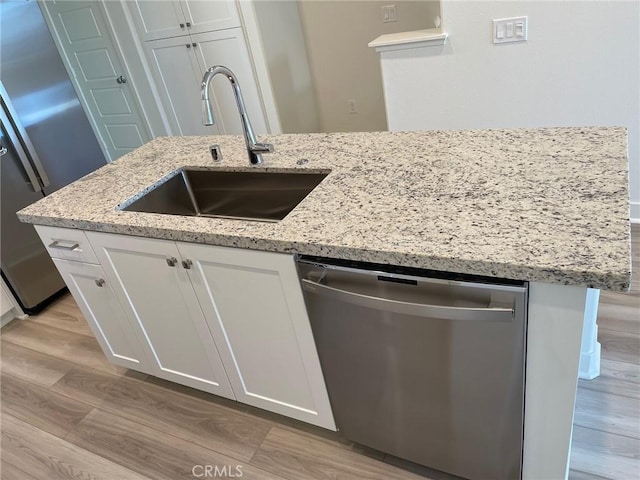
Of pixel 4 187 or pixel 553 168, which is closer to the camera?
pixel 553 168

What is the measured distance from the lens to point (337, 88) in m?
3.83

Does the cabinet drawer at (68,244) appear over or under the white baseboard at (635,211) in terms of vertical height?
over

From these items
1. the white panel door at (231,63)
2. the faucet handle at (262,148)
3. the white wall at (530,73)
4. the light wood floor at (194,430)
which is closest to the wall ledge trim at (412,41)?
the white wall at (530,73)

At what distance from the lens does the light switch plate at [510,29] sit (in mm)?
2336

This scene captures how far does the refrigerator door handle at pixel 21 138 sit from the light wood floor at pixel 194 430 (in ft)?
3.70

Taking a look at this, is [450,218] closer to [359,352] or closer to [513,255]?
[513,255]

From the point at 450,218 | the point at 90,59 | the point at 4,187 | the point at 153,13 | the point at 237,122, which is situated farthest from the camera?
the point at 90,59

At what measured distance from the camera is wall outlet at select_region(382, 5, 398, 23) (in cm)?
332

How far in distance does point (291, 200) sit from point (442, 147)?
1.90 feet

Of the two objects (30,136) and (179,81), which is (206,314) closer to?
(30,136)

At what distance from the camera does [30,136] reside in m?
2.71

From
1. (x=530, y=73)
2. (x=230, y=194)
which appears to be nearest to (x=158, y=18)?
(x=230, y=194)

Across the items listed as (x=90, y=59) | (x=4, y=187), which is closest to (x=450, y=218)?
(x=4, y=187)

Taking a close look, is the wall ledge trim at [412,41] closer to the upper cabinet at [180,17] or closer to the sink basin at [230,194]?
the upper cabinet at [180,17]
